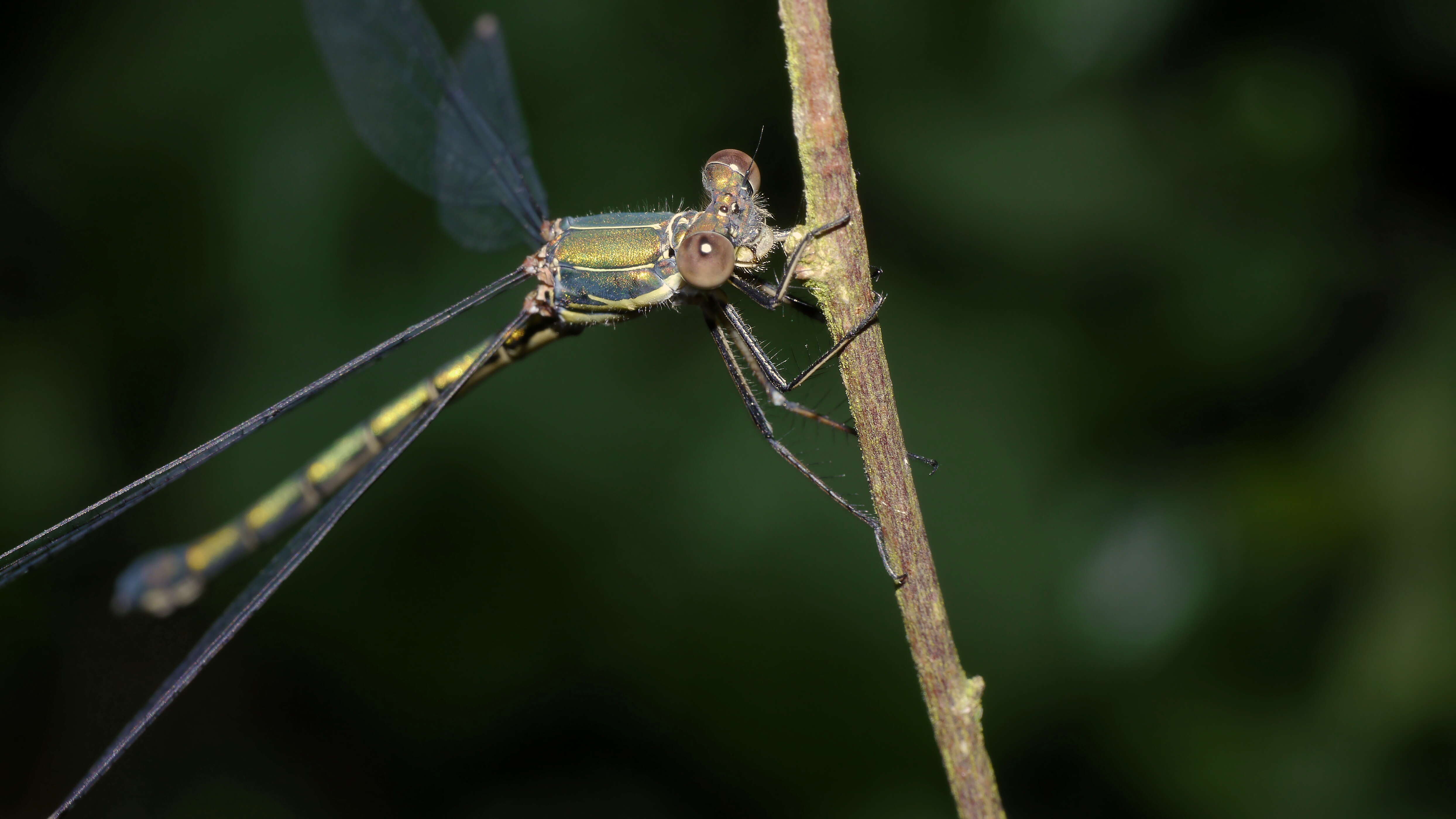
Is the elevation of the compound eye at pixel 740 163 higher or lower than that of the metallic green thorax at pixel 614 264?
higher

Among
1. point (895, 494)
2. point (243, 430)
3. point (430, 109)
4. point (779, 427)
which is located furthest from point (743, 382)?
point (430, 109)

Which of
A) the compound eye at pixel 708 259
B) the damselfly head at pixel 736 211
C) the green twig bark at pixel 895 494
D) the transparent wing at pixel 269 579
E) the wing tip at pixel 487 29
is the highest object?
the wing tip at pixel 487 29

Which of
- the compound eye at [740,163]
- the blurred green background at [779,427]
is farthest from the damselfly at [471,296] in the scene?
the blurred green background at [779,427]

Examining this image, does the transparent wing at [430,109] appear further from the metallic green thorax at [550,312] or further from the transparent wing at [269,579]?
the transparent wing at [269,579]

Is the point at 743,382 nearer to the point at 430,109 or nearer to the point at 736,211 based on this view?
the point at 736,211

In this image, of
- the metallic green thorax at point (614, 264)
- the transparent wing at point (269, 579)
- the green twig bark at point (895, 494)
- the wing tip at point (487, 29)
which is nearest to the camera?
the green twig bark at point (895, 494)

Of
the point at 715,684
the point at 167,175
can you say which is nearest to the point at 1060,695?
the point at 715,684

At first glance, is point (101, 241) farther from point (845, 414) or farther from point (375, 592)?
point (845, 414)
